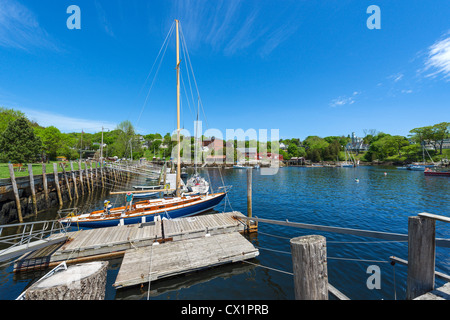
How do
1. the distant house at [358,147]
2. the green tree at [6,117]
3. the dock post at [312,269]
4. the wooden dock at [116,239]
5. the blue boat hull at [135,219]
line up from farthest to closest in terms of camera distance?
the distant house at [358,147] < the green tree at [6,117] < the blue boat hull at [135,219] < the wooden dock at [116,239] < the dock post at [312,269]

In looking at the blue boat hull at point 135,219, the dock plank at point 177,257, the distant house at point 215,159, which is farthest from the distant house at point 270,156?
the dock plank at point 177,257

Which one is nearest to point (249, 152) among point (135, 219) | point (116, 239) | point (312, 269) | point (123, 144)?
point (123, 144)

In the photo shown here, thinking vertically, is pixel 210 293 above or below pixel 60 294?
below

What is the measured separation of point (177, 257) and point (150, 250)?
161 cm

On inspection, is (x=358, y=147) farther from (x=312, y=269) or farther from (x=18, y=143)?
(x=18, y=143)

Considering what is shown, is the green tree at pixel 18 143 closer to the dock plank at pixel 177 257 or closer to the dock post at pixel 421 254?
the dock plank at pixel 177 257

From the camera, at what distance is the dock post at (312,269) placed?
10.1 feet

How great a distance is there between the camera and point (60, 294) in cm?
296

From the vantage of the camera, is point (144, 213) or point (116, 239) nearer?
point (116, 239)

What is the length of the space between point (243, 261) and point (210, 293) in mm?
2500

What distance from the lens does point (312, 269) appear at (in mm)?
3090

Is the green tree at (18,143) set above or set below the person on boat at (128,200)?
above

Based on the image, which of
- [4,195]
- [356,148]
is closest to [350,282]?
[4,195]
